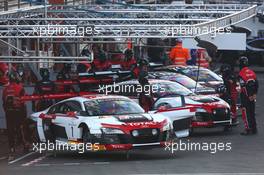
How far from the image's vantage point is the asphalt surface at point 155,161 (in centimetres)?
1537

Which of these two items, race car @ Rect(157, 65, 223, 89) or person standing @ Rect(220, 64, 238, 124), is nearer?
person standing @ Rect(220, 64, 238, 124)

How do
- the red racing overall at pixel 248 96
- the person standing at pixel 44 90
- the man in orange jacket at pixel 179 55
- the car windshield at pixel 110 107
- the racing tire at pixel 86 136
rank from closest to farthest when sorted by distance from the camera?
the racing tire at pixel 86 136
the car windshield at pixel 110 107
the red racing overall at pixel 248 96
the person standing at pixel 44 90
the man in orange jacket at pixel 179 55

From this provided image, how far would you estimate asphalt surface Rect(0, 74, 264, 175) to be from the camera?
1537 cm

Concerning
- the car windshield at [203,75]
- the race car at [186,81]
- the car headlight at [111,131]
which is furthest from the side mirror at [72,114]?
the car windshield at [203,75]

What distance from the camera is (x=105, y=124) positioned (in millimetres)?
16703

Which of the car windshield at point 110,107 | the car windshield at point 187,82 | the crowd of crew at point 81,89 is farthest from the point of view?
the car windshield at point 187,82

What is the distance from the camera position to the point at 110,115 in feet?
56.7

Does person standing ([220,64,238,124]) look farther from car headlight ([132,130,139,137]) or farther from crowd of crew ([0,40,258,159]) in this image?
car headlight ([132,130,139,137])

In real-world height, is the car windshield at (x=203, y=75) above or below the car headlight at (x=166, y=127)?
below

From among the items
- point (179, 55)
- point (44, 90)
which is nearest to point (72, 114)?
point (44, 90)

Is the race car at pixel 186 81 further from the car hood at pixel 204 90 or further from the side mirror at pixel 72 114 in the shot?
the side mirror at pixel 72 114

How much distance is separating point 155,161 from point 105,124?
115cm

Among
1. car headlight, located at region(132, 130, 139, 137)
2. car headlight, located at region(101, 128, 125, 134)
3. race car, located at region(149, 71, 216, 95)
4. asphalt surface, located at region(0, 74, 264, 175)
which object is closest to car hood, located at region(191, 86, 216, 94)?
race car, located at region(149, 71, 216, 95)

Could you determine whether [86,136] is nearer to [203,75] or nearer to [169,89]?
[169,89]
